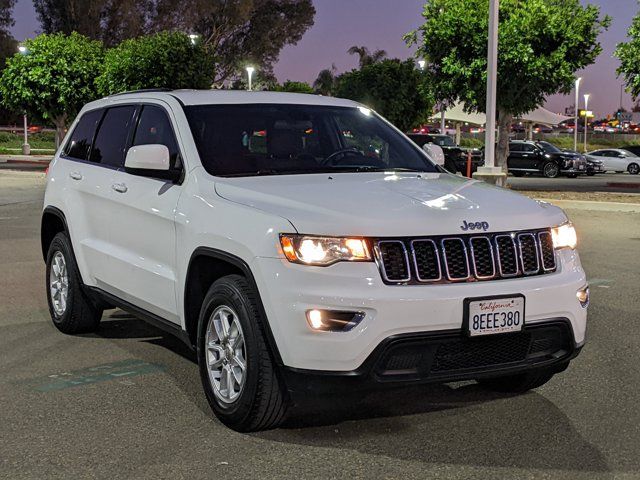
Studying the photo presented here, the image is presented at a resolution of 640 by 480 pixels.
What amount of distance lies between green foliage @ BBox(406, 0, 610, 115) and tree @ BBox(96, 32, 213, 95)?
14.2 m

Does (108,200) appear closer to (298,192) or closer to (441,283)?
(298,192)

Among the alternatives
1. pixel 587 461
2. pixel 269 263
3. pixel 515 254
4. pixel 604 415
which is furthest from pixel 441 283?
pixel 604 415

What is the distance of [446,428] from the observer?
16.3 ft

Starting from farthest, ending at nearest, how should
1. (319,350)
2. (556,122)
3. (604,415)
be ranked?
(556,122) → (604,415) → (319,350)

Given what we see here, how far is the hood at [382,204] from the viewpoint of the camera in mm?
4441

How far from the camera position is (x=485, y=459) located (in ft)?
14.7

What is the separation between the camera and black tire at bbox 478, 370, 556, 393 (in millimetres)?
5473

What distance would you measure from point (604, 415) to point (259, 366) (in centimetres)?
202

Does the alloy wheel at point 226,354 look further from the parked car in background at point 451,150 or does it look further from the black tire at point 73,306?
the parked car in background at point 451,150

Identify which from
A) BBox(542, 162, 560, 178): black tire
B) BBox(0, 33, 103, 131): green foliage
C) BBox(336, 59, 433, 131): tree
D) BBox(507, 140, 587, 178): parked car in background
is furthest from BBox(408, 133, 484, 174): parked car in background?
BBox(0, 33, 103, 131): green foliage

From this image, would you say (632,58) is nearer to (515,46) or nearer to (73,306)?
(515,46)

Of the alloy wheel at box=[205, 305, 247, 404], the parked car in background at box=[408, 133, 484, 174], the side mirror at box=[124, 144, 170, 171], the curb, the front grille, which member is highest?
the side mirror at box=[124, 144, 170, 171]

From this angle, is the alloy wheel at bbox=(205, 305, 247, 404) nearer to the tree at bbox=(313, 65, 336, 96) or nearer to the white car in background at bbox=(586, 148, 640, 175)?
the white car in background at bbox=(586, 148, 640, 175)

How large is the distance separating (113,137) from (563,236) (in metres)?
3.38
